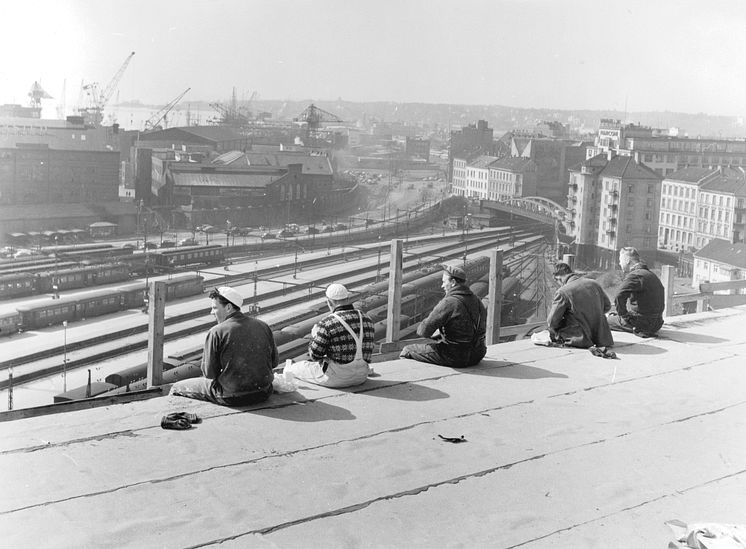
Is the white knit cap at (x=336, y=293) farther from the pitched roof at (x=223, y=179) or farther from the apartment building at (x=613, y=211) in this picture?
the pitched roof at (x=223, y=179)

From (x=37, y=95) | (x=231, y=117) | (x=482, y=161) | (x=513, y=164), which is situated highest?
(x=231, y=117)

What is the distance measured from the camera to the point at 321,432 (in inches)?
114

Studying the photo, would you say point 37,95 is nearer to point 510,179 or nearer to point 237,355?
point 510,179

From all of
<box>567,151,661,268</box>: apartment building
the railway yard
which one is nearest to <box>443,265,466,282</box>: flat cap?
the railway yard

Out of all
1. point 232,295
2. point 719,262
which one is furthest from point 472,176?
point 232,295

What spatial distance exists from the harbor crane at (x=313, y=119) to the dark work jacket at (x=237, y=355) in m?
47.0

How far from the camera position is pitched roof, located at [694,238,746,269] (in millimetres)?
20333

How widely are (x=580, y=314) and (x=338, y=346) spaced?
5.56 feet

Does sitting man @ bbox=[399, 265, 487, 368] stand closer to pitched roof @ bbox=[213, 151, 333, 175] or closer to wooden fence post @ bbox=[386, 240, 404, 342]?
wooden fence post @ bbox=[386, 240, 404, 342]

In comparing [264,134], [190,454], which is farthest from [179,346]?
[264,134]

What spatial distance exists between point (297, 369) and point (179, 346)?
364 inches

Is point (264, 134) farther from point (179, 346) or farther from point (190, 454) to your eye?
point (190, 454)

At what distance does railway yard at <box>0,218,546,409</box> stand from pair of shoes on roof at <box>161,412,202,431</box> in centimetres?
552

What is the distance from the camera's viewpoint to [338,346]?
11.3ft
